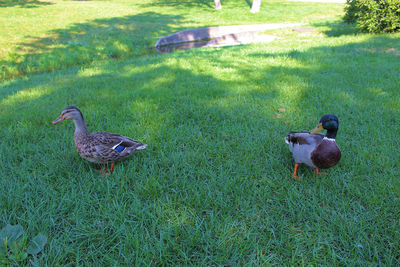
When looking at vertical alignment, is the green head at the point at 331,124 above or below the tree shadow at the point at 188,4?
below

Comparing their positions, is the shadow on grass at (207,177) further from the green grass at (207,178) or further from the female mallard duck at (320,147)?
the female mallard duck at (320,147)

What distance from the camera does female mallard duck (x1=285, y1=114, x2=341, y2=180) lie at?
2.31 m

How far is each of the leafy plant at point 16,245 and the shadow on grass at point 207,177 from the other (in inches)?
4.8

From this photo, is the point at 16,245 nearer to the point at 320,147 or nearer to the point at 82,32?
the point at 320,147

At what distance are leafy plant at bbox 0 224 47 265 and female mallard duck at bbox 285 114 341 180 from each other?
2.35m

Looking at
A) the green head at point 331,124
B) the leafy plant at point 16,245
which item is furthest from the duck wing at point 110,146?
the green head at point 331,124

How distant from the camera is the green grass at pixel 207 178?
1.87 meters

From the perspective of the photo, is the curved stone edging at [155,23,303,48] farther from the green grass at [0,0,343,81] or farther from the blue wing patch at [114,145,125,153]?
the blue wing patch at [114,145,125,153]

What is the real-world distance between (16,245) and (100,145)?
1.08m

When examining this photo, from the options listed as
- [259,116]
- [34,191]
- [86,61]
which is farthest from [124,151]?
[86,61]

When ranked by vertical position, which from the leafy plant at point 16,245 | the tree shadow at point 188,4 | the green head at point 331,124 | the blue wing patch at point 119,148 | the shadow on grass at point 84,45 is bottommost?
the leafy plant at point 16,245

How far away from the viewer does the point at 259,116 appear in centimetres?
388

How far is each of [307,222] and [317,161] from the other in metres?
0.59

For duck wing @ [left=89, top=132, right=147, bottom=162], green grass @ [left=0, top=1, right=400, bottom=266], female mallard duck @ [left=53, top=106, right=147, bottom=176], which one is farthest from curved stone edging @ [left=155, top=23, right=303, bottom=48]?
duck wing @ [left=89, top=132, right=147, bottom=162]
